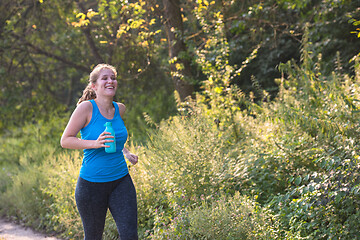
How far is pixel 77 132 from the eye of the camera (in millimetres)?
3613

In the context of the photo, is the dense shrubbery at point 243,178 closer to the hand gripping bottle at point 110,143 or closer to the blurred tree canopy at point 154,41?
the hand gripping bottle at point 110,143

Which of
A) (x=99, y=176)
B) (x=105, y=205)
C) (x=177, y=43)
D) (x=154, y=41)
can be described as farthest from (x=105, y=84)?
(x=154, y=41)

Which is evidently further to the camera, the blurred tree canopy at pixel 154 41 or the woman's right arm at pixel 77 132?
the blurred tree canopy at pixel 154 41

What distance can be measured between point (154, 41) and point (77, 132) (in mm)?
6856

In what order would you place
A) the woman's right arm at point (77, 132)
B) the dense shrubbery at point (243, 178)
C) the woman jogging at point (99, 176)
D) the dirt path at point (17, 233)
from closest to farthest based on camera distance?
the woman's right arm at point (77, 132)
the woman jogging at point (99, 176)
the dense shrubbery at point (243, 178)
the dirt path at point (17, 233)

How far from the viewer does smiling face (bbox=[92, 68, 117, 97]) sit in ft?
12.5

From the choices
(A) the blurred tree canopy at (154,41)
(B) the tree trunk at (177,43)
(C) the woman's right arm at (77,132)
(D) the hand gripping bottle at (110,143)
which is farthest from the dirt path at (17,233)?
(B) the tree trunk at (177,43)

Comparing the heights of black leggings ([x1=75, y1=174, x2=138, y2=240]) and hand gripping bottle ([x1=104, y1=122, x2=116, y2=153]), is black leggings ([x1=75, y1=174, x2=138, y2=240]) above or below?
below

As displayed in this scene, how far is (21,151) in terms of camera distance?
39.1ft

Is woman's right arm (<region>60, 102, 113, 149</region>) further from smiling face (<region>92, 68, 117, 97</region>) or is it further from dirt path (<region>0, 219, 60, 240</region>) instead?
dirt path (<region>0, 219, 60, 240</region>)

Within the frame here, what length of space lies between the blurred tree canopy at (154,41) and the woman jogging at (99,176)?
14.1ft

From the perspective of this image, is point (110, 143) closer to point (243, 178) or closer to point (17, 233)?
point (243, 178)

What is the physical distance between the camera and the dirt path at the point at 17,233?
654 centimetres

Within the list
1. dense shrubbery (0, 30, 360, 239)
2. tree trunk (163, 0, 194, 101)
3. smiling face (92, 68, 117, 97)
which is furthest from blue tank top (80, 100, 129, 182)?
tree trunk (163, 0, 194, 101)
